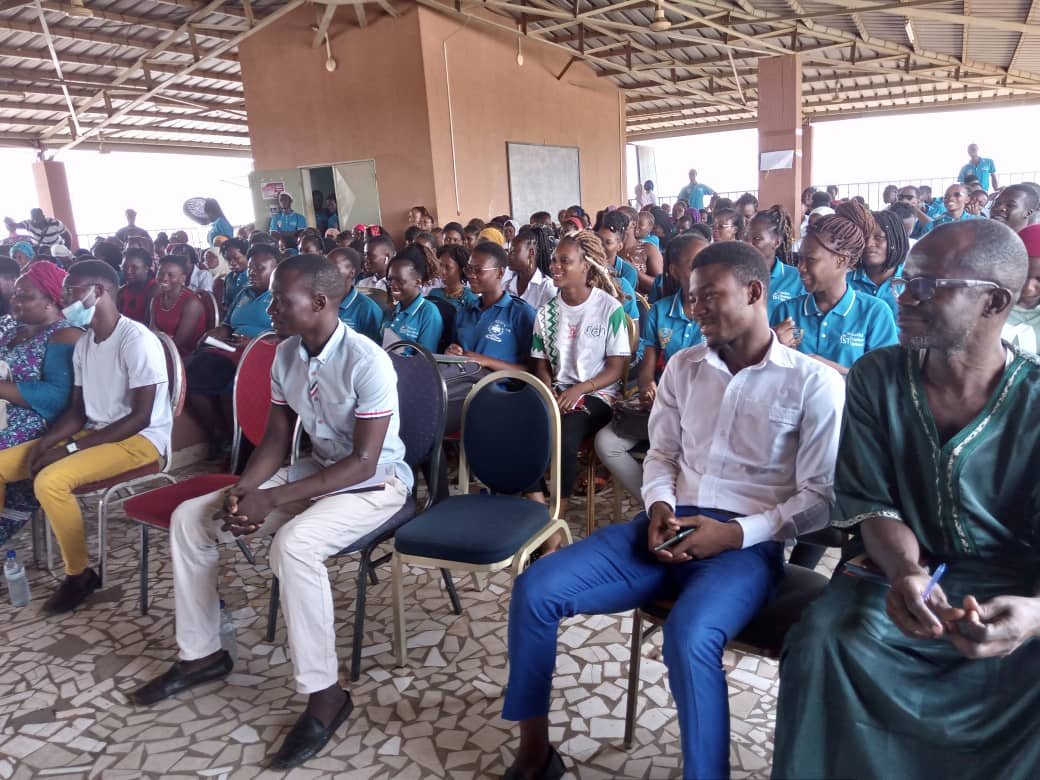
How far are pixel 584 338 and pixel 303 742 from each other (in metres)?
1.92

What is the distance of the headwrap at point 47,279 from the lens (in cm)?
307

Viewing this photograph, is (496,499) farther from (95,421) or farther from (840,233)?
(95,421)

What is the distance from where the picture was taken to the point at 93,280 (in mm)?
2994

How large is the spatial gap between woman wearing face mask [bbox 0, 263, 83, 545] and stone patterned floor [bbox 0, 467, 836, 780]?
27.3 inches

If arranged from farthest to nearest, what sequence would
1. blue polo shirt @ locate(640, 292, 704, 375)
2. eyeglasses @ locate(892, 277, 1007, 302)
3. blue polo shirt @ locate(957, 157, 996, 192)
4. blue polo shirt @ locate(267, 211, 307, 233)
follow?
blue polo shirt @ locate(267, 211, 307, 233)
blue polo shirt @ locate(957, 157, 996, 192)
blue polo shirt @ locate(640, 292, 704, 375)
eyeglasses @ locate(892, 277, 1007, 302)

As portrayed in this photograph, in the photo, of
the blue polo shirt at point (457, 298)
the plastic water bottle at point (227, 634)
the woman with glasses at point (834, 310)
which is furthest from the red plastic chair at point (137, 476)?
the woman with glasses at point (834, 310)

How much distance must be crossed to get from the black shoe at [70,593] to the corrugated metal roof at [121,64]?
706 cm

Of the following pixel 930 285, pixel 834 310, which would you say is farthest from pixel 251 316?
pixel 930 285

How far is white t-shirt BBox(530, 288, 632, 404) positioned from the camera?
3.20 meters

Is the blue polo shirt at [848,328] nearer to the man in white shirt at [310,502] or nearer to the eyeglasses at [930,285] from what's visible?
the eyeglasses at [930,285]

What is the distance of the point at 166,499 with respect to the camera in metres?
2.60

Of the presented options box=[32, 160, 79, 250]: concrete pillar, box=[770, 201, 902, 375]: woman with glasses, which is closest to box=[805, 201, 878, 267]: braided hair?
box=[770, 201, 902, 375]: woman with glasses

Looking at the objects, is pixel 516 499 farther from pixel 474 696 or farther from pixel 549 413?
pixel 474 696

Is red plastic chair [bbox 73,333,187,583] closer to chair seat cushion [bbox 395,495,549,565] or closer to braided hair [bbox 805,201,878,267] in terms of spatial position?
chair seat cushion [bbox 395,495,549,565]
